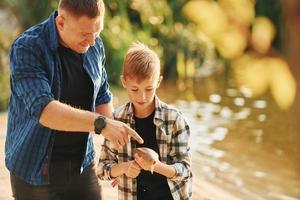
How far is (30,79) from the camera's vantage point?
205 cm

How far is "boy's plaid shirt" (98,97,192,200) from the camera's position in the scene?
7.34 ft

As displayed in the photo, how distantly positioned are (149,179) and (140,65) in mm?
439

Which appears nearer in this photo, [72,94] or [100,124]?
[100,124]

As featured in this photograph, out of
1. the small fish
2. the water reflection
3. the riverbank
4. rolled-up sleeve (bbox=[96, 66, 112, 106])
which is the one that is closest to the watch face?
the small fish

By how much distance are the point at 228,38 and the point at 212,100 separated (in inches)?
380

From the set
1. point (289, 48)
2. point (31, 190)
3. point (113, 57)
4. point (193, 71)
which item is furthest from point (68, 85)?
point (193, 71)

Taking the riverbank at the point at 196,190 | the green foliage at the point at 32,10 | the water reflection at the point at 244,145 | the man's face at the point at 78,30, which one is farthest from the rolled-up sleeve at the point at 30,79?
the green foliage at the point at 32,10

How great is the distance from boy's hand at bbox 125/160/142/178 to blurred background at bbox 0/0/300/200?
46 cm

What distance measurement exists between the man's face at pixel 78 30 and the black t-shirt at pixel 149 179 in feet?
1.17

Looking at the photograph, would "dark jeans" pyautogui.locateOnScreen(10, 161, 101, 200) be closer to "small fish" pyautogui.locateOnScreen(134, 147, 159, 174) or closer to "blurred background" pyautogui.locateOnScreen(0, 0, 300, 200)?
"small fish" pyautogui.locateOnScreen(134, 147, 159, 174)

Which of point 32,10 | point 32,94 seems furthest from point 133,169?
point 32,10

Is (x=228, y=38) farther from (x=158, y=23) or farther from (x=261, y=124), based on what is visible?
(x=158, y=23)

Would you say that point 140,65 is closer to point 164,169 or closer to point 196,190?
point 164,169

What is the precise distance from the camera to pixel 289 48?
2.48ft
